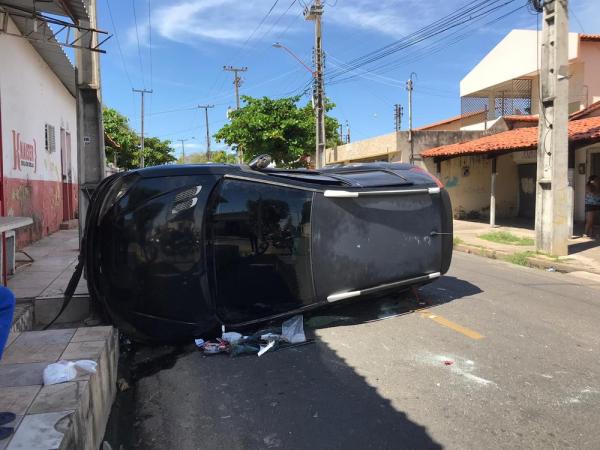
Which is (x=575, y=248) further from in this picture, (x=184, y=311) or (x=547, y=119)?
(x=184, y=311)

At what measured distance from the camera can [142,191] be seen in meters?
4.64

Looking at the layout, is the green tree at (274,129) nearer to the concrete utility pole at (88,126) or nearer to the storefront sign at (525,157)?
the storefront sign at (525,157)

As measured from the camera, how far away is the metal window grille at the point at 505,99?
23575 mm

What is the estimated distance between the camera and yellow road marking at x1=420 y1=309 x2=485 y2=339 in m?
5.36

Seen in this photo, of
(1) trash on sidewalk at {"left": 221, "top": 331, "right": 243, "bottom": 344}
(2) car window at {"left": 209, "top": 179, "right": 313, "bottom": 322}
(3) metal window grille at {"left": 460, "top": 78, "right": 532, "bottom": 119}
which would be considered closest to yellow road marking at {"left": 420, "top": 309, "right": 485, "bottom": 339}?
(2) car window at {"left": 209, "top": 179, "right": 313, "bottom": 322}

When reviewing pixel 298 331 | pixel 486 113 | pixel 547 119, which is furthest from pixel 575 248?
pixel 486 113

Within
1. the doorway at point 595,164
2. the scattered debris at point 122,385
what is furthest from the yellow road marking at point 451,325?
the doorway at point 595,164

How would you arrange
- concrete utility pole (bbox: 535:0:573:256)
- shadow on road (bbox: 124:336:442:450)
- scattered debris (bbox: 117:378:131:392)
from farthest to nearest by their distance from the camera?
concrete utility pole (bbox: 535:0:573:256)
scattered debris (bbox: 117:378:131:392)
shadow on road (bbox: 124:336:442:450)

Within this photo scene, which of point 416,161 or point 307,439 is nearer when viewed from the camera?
point 307,439

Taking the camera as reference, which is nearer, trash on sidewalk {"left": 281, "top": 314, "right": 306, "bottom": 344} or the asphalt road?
the asphalt road

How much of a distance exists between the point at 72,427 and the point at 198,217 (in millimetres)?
2250

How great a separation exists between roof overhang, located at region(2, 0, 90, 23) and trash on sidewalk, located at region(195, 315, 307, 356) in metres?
5.45

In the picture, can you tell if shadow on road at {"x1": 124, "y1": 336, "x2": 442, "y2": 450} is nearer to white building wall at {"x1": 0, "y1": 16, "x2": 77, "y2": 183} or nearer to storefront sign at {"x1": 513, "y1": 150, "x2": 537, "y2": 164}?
white building wall at {"x1": 0, "y1": 16, "x2": 77, "y2": 183}

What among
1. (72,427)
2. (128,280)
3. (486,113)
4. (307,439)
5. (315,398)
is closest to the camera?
(72,427)
